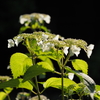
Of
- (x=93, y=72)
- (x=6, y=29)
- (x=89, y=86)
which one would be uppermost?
(x=89, y=86)

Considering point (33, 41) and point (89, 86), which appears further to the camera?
point (33, 41)

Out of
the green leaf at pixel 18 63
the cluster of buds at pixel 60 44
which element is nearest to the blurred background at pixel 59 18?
the green leaf at pixel 18 63

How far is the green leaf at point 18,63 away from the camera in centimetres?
97

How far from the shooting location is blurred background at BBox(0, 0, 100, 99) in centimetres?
712

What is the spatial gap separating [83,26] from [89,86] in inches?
262

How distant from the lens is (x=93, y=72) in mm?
6379

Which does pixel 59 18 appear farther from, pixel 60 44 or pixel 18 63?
pixel 60 44

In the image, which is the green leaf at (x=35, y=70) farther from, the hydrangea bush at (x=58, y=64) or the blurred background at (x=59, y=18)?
the blurred background at (x=59, y=18)

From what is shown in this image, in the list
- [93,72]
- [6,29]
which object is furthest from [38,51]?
[6,29]

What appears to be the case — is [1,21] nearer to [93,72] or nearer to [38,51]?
[93,72]

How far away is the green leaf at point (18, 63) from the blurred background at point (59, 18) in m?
6.04

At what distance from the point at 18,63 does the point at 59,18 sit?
262 inches

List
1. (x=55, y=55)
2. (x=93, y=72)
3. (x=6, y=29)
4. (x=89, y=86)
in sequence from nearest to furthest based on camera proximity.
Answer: (x=89, y=86) → (x=55, y=55) → (x=93, y=72) → (x=6, y=29)

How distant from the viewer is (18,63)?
3.23ft
